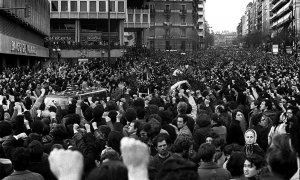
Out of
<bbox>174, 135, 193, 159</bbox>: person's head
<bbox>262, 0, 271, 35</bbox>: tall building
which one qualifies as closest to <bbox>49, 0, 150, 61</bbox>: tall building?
<bbox>174, 135, 193, 159</bbox>: person's head

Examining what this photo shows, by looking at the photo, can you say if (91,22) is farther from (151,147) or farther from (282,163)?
(282,163)

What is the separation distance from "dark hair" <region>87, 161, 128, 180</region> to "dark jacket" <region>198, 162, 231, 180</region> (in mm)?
2764

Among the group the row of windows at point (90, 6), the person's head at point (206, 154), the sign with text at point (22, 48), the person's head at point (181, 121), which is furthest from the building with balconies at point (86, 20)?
the person's head at point (206, 154)

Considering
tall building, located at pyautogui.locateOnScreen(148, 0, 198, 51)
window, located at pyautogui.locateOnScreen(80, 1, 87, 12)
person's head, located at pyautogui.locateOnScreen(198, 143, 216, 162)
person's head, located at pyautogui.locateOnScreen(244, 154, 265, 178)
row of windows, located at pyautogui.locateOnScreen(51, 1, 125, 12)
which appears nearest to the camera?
person's head, located at pyautogui.locateOnScreen(244, 154, 265, 178)

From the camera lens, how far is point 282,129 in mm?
8703

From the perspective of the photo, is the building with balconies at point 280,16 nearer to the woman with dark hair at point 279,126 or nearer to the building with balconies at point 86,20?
the building with balconies at point 86,20

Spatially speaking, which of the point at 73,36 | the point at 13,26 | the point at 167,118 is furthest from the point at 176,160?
the point at 73,36

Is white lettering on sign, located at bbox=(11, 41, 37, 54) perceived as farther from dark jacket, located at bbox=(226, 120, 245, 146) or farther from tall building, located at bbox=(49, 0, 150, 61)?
dark jacket, located at bbox=(226, 120, 245, 146)

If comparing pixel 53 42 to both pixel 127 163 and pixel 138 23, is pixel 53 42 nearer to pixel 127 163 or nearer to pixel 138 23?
pixel 138 23

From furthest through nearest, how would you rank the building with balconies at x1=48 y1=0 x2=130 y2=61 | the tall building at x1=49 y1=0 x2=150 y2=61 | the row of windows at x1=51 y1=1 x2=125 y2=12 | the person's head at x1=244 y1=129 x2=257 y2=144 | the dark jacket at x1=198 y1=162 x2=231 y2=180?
the row of windows at x1=51 y1=1 x2=125 y2=12 < the building with balconies at x1=48 y1=0 x2=130 y2=61 < the tall building at x1=49 y1=0 x2=150 y2=61 < the person's head at x1=244 y1=129 x2=257 y2=144 < the dark jacket at x1=198 y1=162 x2=231 y2=180

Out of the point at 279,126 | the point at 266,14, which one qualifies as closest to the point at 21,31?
the point at 279,126

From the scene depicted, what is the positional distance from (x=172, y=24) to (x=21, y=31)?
78323mm

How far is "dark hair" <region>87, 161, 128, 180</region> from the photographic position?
3465mm

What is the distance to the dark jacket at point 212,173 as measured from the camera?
6250 mm
